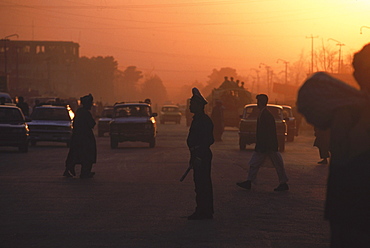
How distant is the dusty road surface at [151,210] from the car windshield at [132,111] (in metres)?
11.6

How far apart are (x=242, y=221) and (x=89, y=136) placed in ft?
26.0

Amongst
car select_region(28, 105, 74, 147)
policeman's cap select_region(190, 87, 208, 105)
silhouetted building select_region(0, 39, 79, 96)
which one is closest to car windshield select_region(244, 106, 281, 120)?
car select_region(28, 105, 74, 147)

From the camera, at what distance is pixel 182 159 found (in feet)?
80.2

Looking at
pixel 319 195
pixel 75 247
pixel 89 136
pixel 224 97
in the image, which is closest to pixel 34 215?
pixel 75 247

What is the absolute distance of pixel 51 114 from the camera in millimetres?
33875

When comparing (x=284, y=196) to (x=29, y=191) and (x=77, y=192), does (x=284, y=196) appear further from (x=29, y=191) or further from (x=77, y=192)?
(x=29, y=191)

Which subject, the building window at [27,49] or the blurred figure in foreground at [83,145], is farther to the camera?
the building window at [27,49]

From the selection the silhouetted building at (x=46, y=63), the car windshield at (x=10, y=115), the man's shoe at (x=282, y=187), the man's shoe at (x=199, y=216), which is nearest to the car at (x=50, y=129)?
the car windshield at (x=10, y=115)

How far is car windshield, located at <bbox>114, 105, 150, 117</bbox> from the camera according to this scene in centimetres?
3284

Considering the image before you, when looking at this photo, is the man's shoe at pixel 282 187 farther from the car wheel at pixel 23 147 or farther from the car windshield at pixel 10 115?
the car windshield at pixel 10 115

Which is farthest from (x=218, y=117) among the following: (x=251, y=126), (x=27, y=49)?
(x=27, y=49)

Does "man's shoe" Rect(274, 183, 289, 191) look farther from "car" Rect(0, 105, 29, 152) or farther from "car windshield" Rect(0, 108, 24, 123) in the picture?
"car windshield" Rect(0, 108, 24, 123)

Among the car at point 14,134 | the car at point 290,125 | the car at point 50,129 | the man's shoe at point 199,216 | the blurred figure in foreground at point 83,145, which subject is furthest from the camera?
the car at point 290,125

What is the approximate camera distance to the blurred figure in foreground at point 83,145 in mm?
18078
